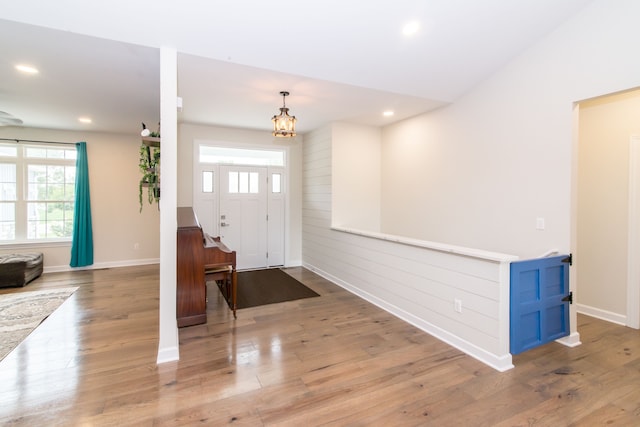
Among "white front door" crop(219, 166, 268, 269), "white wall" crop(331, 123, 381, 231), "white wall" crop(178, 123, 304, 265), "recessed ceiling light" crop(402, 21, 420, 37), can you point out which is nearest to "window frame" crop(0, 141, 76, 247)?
"white wall" crop(178, 123, 304, 265)

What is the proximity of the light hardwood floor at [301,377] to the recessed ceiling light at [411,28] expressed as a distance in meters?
2.88

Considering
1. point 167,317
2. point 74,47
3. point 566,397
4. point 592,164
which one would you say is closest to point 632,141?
point 592,164

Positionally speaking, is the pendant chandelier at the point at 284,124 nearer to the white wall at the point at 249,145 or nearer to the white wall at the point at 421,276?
the white wall at the point at 421,276

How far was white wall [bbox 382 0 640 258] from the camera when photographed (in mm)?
2635

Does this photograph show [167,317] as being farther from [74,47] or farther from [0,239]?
[0,239]

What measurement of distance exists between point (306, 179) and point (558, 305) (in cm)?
A: 427

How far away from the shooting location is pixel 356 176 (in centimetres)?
533

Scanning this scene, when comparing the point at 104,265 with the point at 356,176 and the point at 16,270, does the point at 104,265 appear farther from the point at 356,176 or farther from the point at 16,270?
the point at 356,176

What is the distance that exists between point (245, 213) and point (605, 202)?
5.13 meters

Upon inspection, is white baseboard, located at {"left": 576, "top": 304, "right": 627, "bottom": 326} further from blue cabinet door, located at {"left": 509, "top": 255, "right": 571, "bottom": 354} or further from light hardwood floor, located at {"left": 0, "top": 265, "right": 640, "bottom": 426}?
blue cabinet door, located at {"left": 509, "top": 255, "right": 571, "bottom": 354}

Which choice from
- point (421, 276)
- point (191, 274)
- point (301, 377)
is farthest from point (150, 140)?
point (421, 276)

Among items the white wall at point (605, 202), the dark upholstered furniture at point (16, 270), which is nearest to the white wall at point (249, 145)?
the dark upholstered furniture at point (16, 270)

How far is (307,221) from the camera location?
596cm

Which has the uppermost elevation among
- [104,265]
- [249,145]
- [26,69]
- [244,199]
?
[26,69]
